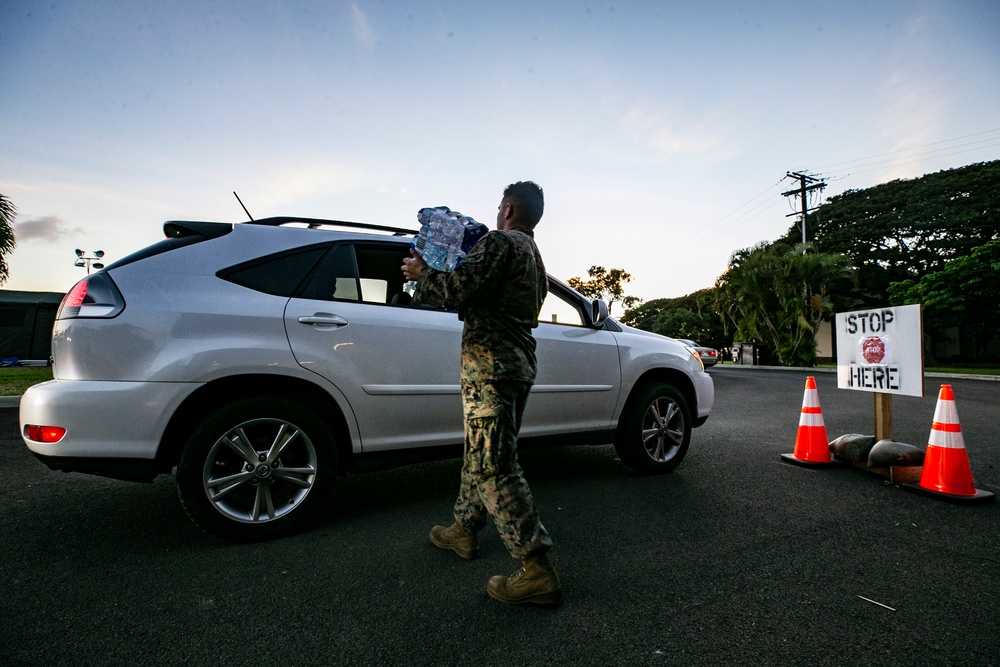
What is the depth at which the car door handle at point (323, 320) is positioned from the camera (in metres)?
3.06

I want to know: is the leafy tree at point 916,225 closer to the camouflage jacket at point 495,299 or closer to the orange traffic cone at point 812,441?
the orange traffic cone at point 812,441

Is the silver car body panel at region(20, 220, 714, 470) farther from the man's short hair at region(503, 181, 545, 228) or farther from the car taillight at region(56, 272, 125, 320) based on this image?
the man's short hair at region(503, 181, 545, 228)

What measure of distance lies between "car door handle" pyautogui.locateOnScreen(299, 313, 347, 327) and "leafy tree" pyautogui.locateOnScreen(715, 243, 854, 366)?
23028 millimetres

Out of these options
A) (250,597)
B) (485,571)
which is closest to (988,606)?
(485,571)

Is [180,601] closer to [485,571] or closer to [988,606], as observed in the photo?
[485,571]

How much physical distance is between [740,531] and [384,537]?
1.98m

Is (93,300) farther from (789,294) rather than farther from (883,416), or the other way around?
(789,294)

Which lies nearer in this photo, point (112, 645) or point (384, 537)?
point (112, 645)

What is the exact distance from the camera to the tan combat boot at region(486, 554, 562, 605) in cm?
223

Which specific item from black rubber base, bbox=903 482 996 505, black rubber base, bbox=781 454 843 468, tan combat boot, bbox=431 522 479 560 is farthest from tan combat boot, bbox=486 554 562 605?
black rubber base, bbox=781 454 843 468

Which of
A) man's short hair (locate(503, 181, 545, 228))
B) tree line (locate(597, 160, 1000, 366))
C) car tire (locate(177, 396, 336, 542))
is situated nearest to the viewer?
man's short hair (locate(503, 181, 545, 228))

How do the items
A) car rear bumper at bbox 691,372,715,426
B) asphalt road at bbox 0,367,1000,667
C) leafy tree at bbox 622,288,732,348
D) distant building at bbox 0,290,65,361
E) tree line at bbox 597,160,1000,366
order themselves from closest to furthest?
asphalt road at bbox 0,367,1000,667
car rear bumper at bbox 691,372,715,426
distant building at bbox 0,290,65,361
tree line at bbox 597,160,1000,366
leafy tree at bbox 622,288,732,348

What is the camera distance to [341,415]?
3.16 metres

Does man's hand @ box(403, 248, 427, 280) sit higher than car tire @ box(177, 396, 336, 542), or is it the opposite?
man's hand @ box(403, 248, 427, 280)
